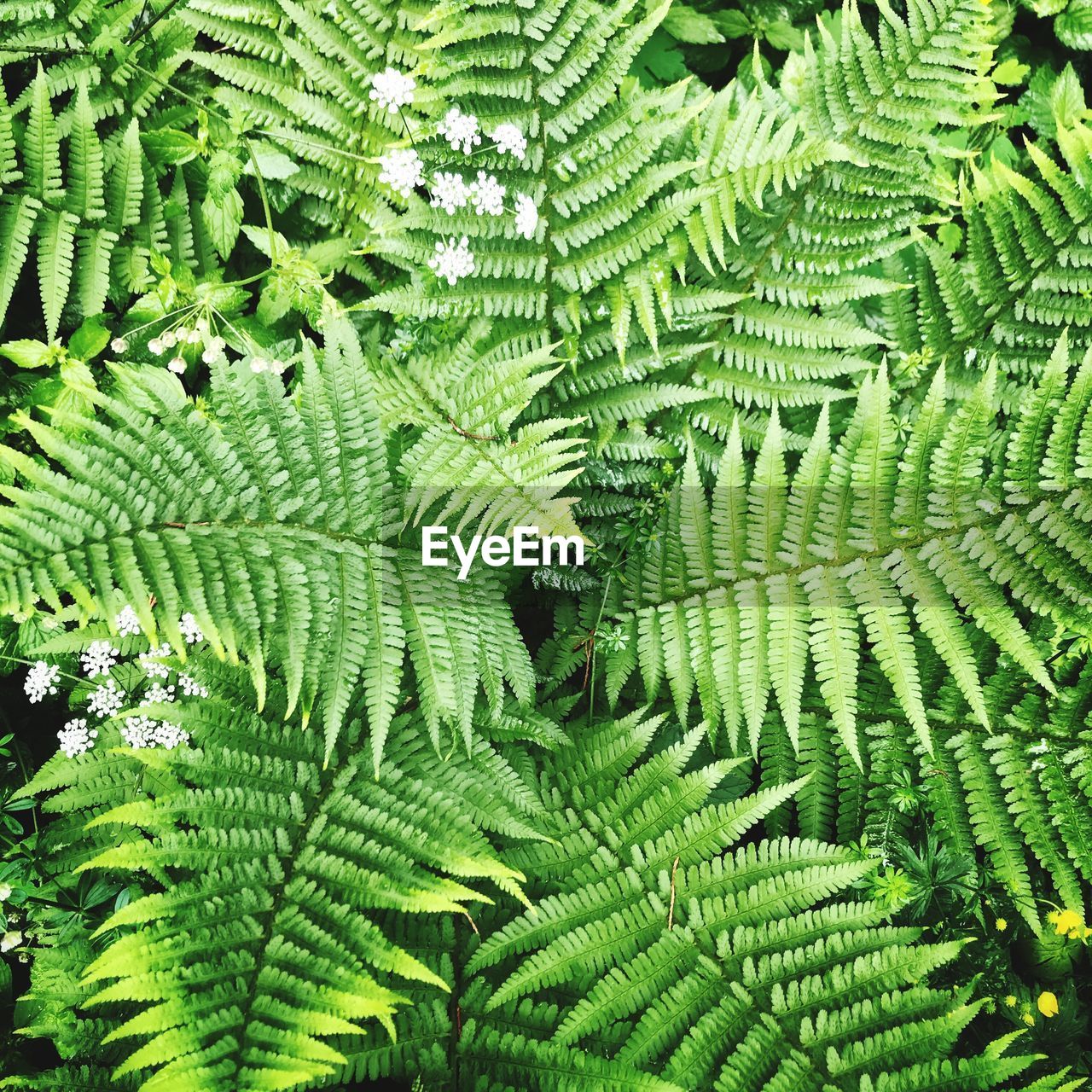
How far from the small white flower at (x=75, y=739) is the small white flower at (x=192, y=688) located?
0.28 metres

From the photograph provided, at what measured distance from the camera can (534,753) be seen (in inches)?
100

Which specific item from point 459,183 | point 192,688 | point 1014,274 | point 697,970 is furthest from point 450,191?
point 697,970

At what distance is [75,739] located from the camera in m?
2.31

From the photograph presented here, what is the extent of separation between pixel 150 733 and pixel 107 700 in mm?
198

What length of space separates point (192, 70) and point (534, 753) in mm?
2510

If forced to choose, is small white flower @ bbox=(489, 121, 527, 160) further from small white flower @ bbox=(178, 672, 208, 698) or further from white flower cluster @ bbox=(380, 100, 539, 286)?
small white flower @ bbox=(178, 672, 208, 698)

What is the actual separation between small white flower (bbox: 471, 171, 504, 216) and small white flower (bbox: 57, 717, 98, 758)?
180 cm

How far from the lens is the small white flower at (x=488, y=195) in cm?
232

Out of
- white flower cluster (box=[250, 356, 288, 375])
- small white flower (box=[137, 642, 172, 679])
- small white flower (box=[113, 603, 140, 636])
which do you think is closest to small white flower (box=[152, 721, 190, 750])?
small white flower (box=[137, 642, 172, 679])

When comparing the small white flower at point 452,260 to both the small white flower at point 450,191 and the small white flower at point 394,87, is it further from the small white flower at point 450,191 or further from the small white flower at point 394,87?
the small white flower at point 394,87

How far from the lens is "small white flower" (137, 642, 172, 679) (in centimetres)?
224

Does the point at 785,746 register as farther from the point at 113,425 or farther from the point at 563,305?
the point at 113,425

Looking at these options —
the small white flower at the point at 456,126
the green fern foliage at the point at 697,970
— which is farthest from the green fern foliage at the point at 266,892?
the small white flower at the point at 456,126

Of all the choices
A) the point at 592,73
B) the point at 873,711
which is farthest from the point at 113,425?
the point at 873,711
